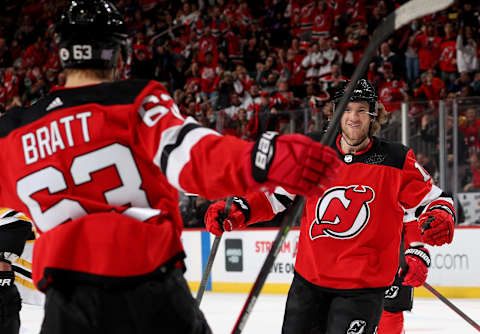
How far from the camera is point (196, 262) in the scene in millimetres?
8039

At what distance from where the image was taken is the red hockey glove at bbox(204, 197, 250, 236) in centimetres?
301

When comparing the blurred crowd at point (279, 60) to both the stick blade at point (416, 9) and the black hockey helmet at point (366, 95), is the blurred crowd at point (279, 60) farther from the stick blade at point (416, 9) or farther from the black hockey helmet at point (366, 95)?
→ the stick blade at point (416, 9)

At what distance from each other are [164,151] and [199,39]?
33.9 ft

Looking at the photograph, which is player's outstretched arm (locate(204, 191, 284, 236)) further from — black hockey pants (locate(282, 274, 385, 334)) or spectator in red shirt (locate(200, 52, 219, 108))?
spectator in red shirt (locate(200, 52, 219, 108))

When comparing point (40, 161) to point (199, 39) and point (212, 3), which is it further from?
point (212, 3)

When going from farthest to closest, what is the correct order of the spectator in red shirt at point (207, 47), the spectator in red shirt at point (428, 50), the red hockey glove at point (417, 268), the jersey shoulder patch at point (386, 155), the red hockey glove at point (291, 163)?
the spectator in red shirt at point (207, 47)
the spectator in red shirt at point (428, 50)
the red hockey glove at point (417, 268)
the jersey shoulder patch at point (386, 155)
the red hockey glove at point (291, 163)

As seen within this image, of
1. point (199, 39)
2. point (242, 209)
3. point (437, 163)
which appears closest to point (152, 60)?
point (199, 39)

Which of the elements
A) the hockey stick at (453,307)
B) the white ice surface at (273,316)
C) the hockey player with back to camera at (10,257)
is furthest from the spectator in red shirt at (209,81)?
the hockey player with back to camera at (10,257)

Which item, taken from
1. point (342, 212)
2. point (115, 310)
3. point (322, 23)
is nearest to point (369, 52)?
point (115, 310)

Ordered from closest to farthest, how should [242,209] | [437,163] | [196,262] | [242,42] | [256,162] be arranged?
1. [256,162]
2. [242,209]
3. [437,163]
4. [196,262]
5. [242,42]

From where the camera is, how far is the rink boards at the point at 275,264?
22.7 ft

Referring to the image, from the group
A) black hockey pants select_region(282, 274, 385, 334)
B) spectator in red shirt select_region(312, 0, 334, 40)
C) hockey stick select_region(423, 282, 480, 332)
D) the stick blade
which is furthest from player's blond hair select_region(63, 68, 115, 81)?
spectator in red shirt select_region(312, 0, 334, 40)

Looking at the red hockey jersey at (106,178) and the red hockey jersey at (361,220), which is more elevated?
the red hockey jersey at (106,178)

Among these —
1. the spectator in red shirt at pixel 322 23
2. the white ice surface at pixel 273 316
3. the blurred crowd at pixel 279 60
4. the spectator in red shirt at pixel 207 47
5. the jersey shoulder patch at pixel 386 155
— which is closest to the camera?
the jersey shoulder patch at pixel 386 155
